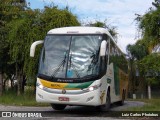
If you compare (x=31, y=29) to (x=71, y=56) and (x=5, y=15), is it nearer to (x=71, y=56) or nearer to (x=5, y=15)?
(x=5, y=15)

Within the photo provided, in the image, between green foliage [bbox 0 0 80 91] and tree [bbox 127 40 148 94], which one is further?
tree [bbox 127 40 148 94]

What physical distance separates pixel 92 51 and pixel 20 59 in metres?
14.8

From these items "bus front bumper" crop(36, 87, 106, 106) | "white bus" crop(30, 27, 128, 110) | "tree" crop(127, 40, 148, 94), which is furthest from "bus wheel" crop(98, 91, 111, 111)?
"tree" crop(127, 40, 148, 94)

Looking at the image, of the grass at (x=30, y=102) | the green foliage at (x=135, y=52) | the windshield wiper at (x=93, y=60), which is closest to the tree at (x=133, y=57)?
the green foliage at (x=135, y=52)

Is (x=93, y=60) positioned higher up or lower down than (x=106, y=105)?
higher up

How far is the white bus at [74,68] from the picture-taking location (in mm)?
14898

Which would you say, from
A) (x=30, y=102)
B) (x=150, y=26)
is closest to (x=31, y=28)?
(x=30, y=102)

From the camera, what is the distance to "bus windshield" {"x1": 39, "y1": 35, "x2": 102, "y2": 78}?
49.7ft

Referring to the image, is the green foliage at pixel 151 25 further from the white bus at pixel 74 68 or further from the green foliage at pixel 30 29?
the green foliage at pixel 30 29

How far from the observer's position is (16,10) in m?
31.3

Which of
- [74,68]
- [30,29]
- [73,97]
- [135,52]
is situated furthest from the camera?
[135,52]

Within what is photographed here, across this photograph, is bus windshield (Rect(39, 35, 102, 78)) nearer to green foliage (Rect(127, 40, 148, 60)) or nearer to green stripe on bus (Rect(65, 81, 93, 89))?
green stripe on bus (Rect(65, 81, 93, 89))

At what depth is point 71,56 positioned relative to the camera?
50.5ft

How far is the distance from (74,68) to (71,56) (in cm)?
54
